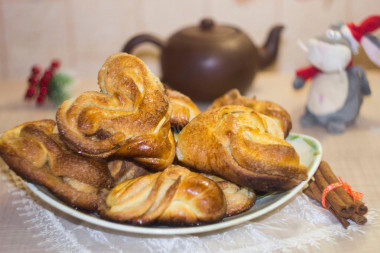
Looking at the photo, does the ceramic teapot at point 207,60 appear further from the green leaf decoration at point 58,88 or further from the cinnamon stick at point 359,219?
the cinnamon stick at point 359,219

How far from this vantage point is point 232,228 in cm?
79

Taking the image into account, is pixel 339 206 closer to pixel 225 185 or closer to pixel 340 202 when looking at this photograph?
pixel 340 202

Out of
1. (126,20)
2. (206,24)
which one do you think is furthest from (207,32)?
(126,20)

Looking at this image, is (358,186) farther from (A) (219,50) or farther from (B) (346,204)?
(A) (219,50)

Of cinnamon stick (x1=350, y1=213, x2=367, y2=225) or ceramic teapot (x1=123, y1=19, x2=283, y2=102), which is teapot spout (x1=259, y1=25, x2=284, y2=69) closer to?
ceramic teapot (x1=123, y1=19, x2=283, y2=102)

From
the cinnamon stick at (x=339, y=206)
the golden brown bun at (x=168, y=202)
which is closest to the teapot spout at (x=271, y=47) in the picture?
the cinnamon stick at (x=339, y=206)

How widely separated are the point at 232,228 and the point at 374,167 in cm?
43

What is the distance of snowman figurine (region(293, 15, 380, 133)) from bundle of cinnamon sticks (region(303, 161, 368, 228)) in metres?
0.36

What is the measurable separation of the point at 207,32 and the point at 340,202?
0.75m

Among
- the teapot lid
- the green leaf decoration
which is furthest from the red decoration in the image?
the teapot lid

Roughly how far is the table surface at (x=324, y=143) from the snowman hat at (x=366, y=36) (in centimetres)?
21

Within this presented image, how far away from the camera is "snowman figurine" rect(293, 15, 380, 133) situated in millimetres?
1154

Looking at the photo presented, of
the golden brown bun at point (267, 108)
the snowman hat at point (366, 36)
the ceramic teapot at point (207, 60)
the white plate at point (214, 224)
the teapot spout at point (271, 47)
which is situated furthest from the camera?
the teapot spout at point (271, 47)

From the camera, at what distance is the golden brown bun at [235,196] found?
0.74 m
